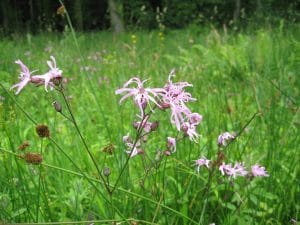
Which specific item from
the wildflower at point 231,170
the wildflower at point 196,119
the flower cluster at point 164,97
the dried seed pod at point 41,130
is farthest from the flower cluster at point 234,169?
the dried seed pod at point 41,130

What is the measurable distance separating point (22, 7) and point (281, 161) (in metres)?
16.8

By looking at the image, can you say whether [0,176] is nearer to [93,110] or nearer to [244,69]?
[93,110]

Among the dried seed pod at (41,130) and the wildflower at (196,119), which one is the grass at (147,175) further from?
the wildflower at (196,119)

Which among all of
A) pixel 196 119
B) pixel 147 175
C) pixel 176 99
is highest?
pixel 176 99

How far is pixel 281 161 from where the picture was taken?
1.62 meters

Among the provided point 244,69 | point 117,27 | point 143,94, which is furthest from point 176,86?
point 117,27

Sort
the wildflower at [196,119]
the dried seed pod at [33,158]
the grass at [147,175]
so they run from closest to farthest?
the dried seed pod at [33,158] < the wildflower at [196,119] < the grass at [147,175]

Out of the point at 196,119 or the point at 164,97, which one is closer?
the point at 164,97

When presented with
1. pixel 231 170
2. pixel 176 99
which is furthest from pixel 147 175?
pixel 176 99

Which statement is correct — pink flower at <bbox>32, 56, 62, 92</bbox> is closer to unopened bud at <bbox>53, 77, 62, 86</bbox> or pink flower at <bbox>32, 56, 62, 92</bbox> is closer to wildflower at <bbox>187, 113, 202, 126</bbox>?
unopened bud at <bbox>53, 77, 62, 86</bbox>

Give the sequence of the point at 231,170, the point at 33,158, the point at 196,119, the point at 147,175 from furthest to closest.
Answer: the point at 147,175, the point at 231,170, the point at 196,119, the point at 33,158

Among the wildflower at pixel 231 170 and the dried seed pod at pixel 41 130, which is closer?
the dried seed pod at pixel 41 130

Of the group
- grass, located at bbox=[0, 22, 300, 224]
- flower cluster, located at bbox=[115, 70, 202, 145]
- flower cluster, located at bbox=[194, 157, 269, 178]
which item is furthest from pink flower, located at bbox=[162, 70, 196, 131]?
flower cluster, located at bbox=[194, 157, 269, 178]

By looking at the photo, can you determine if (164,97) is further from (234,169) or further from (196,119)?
(234,169)
